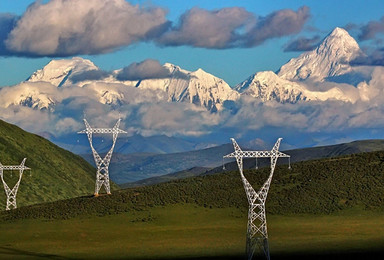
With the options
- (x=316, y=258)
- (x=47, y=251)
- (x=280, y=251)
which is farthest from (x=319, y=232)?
(x=47, y=251)

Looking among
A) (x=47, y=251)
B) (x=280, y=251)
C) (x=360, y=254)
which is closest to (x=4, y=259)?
(x=47, y=251)

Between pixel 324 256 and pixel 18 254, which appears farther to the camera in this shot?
pixel 18 254

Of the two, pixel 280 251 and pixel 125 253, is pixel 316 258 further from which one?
pixel 125 253

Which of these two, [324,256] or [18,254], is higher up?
[18,254]

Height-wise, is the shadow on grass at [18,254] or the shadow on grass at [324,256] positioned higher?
the shadow on grass at [18,254]

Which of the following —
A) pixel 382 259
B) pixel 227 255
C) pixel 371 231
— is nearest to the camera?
pixel 382 259

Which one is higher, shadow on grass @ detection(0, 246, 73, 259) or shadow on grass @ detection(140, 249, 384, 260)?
shadow on grass @ detection(0, 246, 73, 259)

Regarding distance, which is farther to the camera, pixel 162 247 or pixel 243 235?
pixel 243 235

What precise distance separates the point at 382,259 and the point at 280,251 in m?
24.6

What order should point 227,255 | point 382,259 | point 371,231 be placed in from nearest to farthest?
point 382,259
point 227,255
point 371,231

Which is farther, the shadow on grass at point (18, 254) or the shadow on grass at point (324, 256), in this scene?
the shadow on grass at point (18, 254)

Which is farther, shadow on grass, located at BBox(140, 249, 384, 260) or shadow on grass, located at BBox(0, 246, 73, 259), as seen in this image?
shadow on grass, located at BBox(0, 246, 73, 259)

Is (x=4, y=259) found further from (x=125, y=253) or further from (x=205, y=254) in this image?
(x=205, y=254)

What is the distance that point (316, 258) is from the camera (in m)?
154
